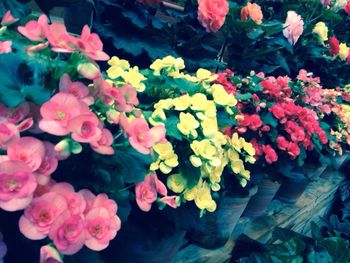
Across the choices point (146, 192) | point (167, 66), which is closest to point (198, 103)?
point (167, 66)

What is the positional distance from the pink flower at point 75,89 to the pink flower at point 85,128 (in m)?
0.05

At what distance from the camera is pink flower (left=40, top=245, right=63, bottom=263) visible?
0.45m

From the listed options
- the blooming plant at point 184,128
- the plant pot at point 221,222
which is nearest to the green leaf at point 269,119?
the plant pot at point 221,222

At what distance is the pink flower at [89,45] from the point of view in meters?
0.54

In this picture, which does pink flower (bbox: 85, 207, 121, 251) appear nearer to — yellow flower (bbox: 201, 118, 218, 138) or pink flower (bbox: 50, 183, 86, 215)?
pink flower (bbox: 50, 183, 86, 215)

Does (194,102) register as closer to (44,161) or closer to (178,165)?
(178,165)

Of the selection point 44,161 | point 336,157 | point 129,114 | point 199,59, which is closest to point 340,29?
point 336,157

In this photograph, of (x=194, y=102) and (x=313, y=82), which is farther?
(x=313, y=82)

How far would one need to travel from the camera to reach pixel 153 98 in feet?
3.13

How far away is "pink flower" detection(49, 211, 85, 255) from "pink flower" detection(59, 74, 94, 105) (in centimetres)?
17

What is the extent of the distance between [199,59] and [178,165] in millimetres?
828

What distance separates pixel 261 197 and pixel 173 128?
0.81m

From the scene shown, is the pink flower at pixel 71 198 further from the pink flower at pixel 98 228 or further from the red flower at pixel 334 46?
the red flower at pixel 334 46

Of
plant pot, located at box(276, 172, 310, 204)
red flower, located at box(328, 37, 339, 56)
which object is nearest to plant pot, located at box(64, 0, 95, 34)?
plant pot, located at box(276, 172, 310, 204)
